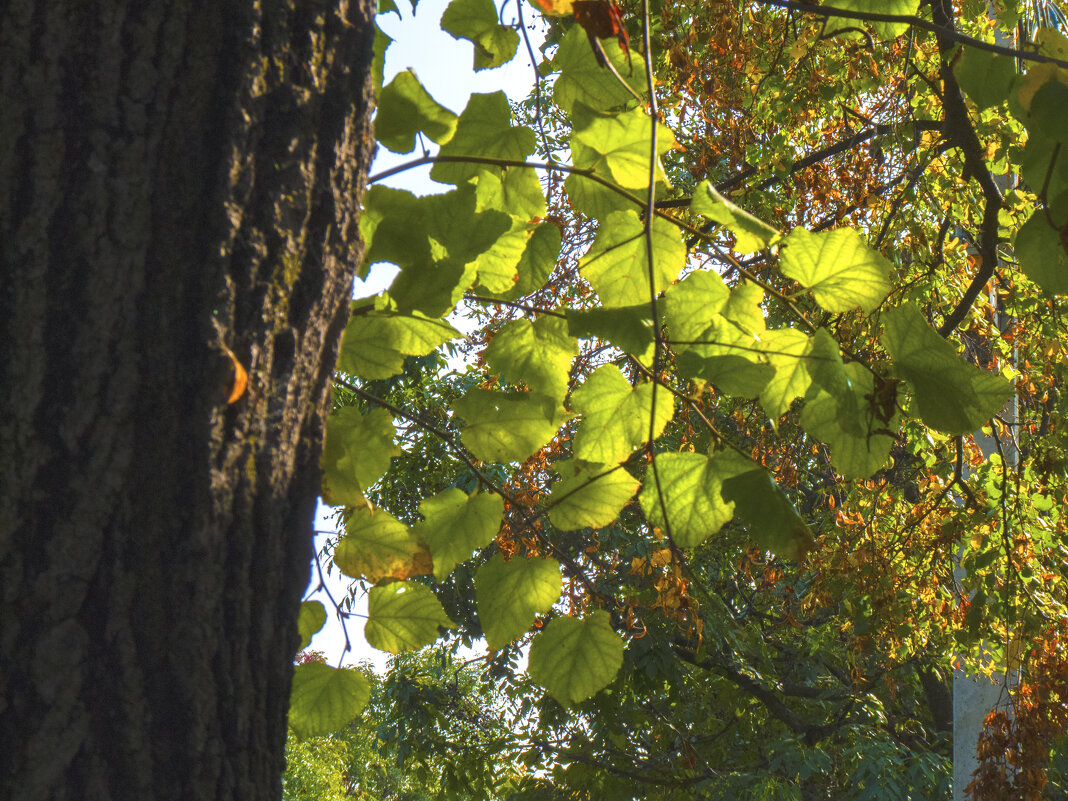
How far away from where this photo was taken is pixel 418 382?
6273 mm

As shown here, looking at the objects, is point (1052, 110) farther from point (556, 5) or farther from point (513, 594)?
point (513, 594)

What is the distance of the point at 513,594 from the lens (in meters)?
0.85

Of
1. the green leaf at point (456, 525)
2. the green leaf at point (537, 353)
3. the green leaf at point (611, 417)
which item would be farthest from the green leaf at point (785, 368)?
the green leaf at point (456, 525)

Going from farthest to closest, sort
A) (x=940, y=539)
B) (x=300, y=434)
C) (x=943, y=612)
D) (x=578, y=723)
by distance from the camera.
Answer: (x=578, y=723)
(x=943, y=612)
(x=940, y=539)
(x=300, y=434)

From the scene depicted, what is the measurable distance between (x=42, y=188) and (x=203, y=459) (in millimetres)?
177

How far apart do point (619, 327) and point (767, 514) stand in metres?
0.21

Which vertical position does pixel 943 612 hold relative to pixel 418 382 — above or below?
below

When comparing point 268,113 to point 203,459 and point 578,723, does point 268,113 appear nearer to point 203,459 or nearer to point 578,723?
point 203,459

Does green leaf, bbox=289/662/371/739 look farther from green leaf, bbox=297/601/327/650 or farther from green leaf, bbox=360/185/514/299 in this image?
green leaf, bbox=360/185/514/299

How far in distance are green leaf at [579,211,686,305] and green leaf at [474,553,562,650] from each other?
291 mm

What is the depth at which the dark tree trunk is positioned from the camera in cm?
47

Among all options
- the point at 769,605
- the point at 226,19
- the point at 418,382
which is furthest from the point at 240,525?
the point at 769,605

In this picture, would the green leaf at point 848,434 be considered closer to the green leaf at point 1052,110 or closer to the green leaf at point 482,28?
the green leaf at point 1052,110

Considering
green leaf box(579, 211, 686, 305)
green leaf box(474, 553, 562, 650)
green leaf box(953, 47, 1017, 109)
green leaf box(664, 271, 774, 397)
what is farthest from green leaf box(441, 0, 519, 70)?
green leaf box(474, 553, 562, 650)
